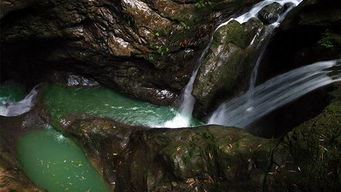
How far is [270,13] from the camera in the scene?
8.14 m

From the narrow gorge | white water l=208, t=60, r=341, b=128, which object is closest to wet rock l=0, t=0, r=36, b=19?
the narrow gorge

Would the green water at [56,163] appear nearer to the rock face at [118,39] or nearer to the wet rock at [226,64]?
the rock face at [118,39]

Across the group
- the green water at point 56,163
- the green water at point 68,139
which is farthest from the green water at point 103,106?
the green water at point 56,163

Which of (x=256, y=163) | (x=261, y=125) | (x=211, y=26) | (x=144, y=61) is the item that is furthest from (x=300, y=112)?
(x=144, y=61)

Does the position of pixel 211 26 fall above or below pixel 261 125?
above

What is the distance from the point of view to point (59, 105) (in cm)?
803

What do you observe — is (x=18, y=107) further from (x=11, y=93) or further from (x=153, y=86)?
(x=153, y=86)

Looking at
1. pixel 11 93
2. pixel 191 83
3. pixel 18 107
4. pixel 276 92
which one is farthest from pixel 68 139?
pixel 276 92

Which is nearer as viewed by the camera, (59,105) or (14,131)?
(14,131)

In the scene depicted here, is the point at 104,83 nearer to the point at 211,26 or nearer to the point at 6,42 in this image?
the point at 6,42

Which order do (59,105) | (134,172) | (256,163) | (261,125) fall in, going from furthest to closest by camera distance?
(59,105)
(261,125)
(134,172)
(256,163)

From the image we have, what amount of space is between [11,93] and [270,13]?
21.9 ft

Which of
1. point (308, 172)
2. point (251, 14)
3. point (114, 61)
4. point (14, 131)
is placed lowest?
point (14, 131)

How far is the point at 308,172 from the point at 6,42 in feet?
21.7
